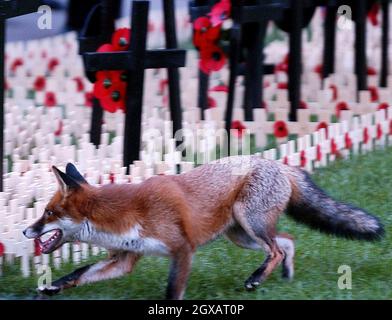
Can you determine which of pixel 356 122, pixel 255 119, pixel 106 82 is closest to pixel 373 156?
pixel 356 122

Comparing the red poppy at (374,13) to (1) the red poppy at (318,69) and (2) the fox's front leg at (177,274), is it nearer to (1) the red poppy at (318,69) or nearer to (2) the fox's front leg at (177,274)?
(1) the red poppy at (318,69)

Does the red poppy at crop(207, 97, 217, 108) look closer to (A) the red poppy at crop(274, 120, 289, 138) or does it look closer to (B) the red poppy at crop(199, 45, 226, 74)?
(A) the red poppy at crop(274, 120, 289, 138)

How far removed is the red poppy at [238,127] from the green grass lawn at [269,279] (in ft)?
6.87

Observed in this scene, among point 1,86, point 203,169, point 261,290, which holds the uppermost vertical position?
point 1,86

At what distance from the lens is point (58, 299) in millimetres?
6715

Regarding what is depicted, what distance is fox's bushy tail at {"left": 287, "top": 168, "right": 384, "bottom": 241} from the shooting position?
282 inches

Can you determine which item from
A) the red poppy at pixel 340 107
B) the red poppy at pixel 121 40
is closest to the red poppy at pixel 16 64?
the red poppy at pixel 340 107

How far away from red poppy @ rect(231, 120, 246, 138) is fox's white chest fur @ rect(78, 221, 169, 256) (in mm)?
4080

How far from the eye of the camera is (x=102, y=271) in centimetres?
684

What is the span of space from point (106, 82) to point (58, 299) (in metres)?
2.93

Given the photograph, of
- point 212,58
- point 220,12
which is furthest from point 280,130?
point 220,12

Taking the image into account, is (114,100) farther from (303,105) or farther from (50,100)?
(50,100)

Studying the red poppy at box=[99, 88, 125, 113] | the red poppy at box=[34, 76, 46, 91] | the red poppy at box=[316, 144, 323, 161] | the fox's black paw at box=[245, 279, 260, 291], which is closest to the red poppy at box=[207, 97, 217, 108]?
the red poppy at box=[316, 144, 323, 161]
